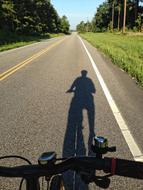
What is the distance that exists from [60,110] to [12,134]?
1914 millimetres

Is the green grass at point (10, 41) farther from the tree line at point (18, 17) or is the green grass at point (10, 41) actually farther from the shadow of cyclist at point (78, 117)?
the shadow of cyclist at point (78, 117)

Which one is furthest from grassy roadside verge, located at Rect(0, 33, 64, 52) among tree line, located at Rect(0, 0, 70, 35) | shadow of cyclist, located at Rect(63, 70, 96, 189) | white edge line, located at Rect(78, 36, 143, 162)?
white edge line, located at Rect(78, 36, 143, 162)

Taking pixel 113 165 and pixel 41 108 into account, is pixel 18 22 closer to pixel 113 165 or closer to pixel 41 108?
pixel 41 108

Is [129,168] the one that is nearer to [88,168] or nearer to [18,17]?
[88,168]

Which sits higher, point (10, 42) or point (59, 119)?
point (10, 42)

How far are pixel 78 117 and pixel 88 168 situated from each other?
206 inches

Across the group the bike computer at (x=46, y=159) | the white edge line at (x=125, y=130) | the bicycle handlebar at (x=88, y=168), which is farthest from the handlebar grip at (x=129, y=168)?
the white edge line at (x=125, y=130)

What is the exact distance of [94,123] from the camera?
21.4 feet

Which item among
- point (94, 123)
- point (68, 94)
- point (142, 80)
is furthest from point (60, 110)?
point (142, 80)

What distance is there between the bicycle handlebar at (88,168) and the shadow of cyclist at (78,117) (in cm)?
223

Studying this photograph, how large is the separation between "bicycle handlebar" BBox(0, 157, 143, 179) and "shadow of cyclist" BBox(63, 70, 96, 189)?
223 cm

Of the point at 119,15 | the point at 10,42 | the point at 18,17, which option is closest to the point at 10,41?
the point at 10,42

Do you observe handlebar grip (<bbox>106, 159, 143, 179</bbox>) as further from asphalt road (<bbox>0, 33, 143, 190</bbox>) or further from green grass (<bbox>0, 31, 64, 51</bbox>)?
green grass (<bbox>0, 31, 64, 51</bbox>)

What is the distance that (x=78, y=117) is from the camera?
6.99 meters
